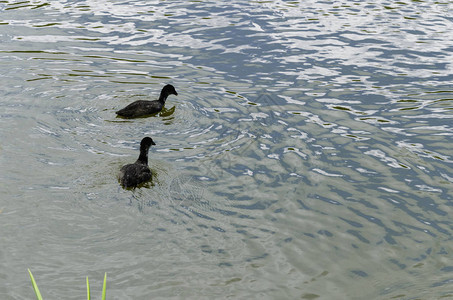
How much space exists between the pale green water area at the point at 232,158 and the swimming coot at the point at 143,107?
0.67 ft

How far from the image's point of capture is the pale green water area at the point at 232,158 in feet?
27.2

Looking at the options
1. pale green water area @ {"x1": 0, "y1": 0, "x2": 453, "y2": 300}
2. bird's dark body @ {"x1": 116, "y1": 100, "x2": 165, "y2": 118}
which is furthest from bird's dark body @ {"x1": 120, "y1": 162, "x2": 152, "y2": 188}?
bird's dark body @ {"x1": 116, "y1": 100, "x2": 165, "y2": 118}

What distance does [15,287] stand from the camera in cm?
788

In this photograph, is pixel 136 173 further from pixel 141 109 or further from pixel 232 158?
pixel 141 109

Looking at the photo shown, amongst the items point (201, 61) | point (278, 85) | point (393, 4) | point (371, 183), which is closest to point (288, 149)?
point (371, 183)

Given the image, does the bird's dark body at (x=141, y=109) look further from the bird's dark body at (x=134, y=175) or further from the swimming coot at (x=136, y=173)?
the bird's dark body at (x=134, y=175)

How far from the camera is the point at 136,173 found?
10234 mm

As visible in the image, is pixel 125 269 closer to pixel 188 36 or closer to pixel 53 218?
pixel 53 218

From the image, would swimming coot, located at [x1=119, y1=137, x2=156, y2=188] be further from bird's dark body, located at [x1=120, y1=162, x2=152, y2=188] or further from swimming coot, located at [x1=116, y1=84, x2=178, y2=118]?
swimming coot, located at [x1=116, y1=84, x2=178, y2=118]

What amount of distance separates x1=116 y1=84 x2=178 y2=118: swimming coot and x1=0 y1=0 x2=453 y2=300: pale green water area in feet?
0.67

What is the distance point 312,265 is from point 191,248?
1675mm

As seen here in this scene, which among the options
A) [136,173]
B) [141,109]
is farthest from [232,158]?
[141,109]

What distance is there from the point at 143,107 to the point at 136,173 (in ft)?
12.0

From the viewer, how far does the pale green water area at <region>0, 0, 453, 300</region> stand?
8297 mm
